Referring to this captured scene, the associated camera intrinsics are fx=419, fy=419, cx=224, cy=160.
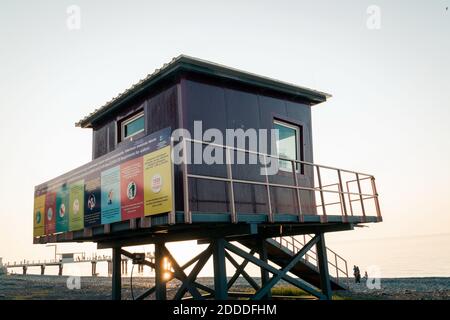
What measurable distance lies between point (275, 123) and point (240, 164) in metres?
2.23

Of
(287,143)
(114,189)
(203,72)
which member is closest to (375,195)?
(287,143)

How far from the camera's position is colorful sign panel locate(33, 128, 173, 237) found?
8.84 metres

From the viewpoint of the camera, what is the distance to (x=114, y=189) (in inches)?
401

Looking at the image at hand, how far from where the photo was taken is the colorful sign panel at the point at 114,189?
884 centimetres

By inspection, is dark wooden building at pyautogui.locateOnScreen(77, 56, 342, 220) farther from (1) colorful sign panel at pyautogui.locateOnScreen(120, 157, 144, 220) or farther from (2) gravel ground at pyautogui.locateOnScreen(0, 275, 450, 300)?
(2) gravel ground at pyautogui.locateOnScreen(0, 275, 450, 300)

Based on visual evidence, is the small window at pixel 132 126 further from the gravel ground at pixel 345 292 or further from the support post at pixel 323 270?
the gravel ground at pixel 345 292

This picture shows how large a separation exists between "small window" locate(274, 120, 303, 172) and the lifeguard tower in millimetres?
35

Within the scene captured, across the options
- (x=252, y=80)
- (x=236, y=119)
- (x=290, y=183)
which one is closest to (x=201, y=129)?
(x=236, y=119)

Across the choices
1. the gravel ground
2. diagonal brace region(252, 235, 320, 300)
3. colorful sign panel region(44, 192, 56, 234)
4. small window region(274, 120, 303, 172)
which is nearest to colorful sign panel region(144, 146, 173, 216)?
diagonal brace region(252, 235, 320, 300)

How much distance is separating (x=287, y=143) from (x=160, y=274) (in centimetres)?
552

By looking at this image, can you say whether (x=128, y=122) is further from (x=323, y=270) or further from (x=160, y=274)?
(x=323, y=270)

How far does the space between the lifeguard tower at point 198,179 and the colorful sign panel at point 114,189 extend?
3 centimetres
